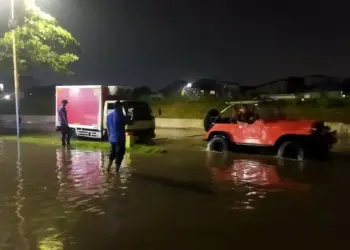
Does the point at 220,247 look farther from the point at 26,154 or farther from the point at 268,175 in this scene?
the point at 26,154

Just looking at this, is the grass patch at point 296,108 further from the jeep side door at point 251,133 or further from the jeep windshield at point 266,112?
the jeep side door at point 251,133

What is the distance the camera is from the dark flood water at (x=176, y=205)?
21.4 ft

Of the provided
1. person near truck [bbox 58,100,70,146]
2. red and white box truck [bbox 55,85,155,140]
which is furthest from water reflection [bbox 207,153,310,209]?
person near truck [bbox 58,100,70,146]

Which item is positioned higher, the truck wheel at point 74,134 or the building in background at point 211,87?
the building in background at point 211,87

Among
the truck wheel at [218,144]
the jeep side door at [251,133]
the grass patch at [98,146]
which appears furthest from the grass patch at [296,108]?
the grass patch at [98,146]

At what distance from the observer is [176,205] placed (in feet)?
27.8

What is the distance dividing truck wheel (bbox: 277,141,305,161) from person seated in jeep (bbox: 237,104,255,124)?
1.33m

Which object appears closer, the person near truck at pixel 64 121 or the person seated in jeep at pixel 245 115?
the person seated in jeep at pixel 245 115

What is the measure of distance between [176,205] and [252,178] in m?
3.28

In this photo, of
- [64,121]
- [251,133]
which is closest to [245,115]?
[251,133]

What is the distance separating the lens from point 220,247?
616cm

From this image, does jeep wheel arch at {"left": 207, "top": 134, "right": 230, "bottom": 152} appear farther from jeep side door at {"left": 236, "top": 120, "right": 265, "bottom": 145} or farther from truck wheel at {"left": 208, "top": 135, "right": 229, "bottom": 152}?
jeep side door at {"left": 236, "top": 120, "right": 265, "bottom": 145}

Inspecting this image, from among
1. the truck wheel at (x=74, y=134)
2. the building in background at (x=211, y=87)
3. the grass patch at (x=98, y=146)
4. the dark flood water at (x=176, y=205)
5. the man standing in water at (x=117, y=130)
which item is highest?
the building in background at (x=211, y=87)

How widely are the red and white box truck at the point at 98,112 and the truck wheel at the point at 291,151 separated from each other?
726 cm
